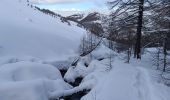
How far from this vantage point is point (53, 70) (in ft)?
85.0

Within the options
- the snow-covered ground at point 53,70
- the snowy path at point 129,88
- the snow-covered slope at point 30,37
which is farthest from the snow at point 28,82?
the snow-covered slope at point 30,37

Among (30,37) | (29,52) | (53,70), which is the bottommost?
(53,70)

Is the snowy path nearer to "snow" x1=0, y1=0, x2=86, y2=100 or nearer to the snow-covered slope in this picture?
"snow" x1=0, y1=0, x2=86, y2=100

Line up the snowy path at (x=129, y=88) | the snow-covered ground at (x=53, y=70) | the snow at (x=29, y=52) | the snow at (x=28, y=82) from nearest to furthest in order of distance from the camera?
1. the snowy path at (x=129, y=88)
2. the snow-covered ground at (x=53, y=70)
3. the snow at (x=28, y=82)
4. the snow at (x=29, y=52)

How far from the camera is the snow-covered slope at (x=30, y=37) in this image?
3125 cm

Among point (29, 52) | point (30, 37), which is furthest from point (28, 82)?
point (30, 37)

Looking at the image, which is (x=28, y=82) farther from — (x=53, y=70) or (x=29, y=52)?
(x=29, y=52)

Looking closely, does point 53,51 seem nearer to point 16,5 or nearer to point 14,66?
point 14,66

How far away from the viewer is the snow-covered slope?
103ft

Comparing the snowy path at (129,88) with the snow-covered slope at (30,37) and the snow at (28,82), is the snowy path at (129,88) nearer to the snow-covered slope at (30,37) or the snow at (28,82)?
the snow at (28,82)

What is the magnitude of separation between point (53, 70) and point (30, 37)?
9427mm

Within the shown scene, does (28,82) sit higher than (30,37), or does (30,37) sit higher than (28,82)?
(30,37)

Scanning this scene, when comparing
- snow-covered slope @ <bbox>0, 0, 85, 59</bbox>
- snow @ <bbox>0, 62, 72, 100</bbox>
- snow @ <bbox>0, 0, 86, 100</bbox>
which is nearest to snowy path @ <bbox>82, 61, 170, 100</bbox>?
snow @ <bbox>0, 62, 72, 100</bbox>

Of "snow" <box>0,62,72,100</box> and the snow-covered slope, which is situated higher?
the snow-covered slope
